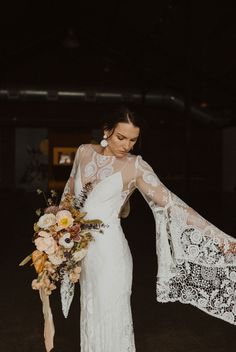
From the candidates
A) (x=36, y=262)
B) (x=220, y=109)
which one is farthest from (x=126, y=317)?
(x=220, y=109)

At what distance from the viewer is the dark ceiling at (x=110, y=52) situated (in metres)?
15.4

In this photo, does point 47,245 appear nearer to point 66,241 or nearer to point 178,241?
point 66,241

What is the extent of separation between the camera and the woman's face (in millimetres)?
2230

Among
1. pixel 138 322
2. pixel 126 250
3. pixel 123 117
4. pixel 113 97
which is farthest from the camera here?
pixel 113 97

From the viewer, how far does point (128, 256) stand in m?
2.41

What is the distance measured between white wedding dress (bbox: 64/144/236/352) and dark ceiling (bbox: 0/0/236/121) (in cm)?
1303

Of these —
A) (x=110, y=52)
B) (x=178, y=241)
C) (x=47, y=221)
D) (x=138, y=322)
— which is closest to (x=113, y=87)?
(x=110, y=52)

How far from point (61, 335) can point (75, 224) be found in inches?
80.7

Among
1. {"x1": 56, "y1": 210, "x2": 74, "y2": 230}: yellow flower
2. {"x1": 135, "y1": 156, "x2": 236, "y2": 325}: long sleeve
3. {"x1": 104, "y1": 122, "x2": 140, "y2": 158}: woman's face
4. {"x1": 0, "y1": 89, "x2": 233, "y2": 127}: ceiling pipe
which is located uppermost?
{"x1": 0, "y1": 89, "x2": 233, "y2": 127}: ceiling pipe

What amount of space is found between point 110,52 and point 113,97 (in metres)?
2.70

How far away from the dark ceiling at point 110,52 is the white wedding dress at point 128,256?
1303 cm

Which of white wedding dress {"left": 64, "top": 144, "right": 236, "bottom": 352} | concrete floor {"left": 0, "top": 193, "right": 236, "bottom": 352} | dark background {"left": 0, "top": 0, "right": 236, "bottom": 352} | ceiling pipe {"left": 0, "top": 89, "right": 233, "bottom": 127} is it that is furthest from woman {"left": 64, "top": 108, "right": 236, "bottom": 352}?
ceiling pipe {"left": 0, "top": 89, "right": 233, "bottom": 127}

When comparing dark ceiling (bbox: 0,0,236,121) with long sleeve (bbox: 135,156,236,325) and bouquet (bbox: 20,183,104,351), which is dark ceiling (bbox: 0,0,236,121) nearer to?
long sleeve (bbox: 135,156,236,325)

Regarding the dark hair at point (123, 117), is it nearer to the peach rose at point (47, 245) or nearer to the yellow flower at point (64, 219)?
the yellow flower at point (64, 219)
